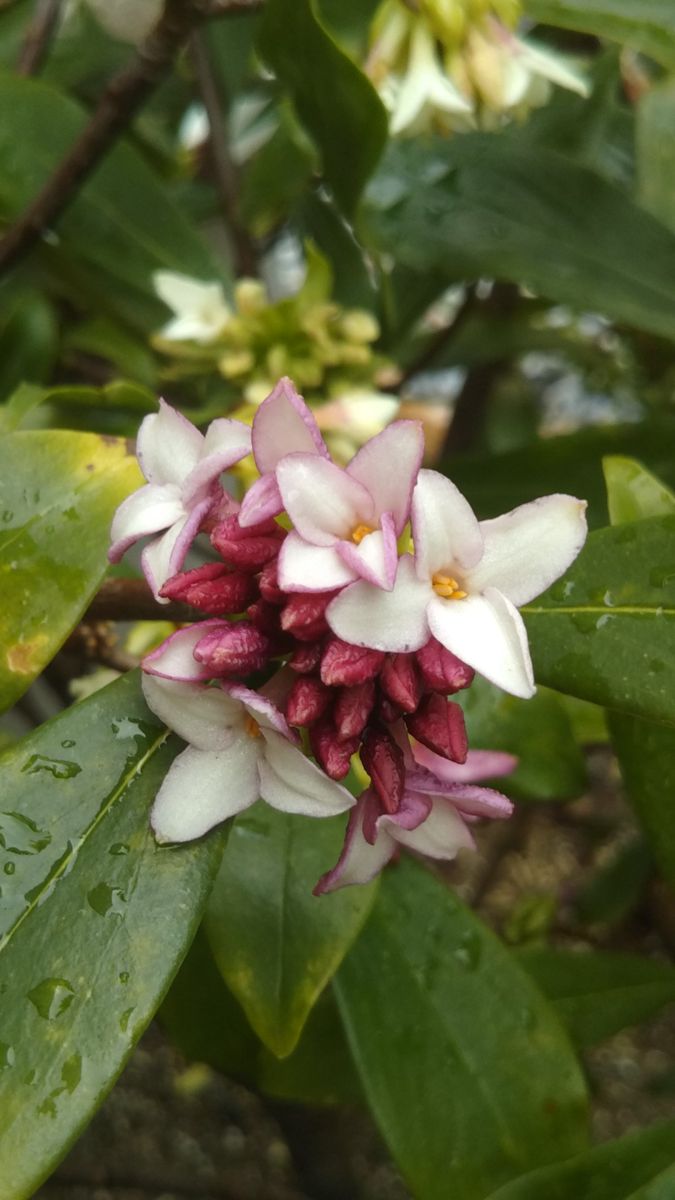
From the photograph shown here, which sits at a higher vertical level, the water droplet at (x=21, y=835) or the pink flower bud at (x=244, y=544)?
the pink flower bud at (x=244, y=544)

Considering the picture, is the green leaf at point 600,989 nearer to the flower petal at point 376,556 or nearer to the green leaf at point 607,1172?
the green leaf at point 607,1172

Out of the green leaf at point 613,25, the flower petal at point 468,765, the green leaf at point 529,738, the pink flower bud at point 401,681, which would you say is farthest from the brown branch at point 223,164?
the pink flower bud at point 401,681

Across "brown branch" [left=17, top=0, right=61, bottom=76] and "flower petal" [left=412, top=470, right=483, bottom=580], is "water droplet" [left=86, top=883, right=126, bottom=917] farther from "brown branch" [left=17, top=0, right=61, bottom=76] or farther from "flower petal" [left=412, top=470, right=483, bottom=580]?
"brown branch" [left=17, top=0, right=61, bottom=76]

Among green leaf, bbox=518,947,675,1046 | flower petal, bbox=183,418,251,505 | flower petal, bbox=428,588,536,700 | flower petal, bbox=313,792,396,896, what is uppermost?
flower petal, bbox=183,418,251,505

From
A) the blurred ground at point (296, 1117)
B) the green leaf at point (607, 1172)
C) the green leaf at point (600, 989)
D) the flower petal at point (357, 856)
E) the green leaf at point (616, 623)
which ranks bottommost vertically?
the blurred ground at point (296, 1117)

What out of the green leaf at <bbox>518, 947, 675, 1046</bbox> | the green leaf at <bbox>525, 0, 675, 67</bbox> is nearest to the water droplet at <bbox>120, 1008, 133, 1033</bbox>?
the green leaf at <bbox>518, 947, 675, 1046</bbox>

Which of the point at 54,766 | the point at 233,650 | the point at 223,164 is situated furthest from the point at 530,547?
the point at 223,164

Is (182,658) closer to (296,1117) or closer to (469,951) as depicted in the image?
(469,951)
